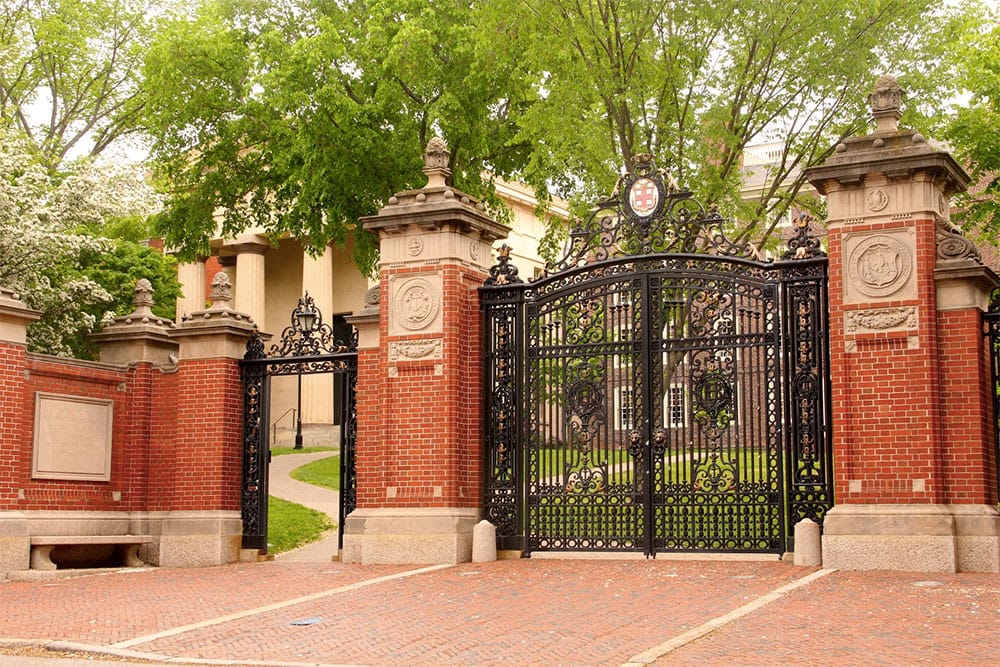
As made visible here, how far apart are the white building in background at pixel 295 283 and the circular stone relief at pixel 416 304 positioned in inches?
872

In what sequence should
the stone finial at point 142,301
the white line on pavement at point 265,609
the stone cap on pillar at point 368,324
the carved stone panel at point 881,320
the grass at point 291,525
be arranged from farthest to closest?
the grass at point 291,525, the stone finial at point 142,301, the stone cap on pillar at point 368,324, the carved stone panel at point 881,320, the white line on pavement at point 265,609

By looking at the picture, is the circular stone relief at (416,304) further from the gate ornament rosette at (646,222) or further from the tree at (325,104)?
the tree at (325,104)

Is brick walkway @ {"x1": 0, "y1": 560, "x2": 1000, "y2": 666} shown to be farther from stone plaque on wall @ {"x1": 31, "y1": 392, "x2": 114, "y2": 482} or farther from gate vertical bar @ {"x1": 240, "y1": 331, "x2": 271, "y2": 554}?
gate vertical bar @ {"x1": 240, "y1": 331, "x2": 271, "y2": 554}

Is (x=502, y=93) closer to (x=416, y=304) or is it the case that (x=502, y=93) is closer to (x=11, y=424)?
(x=416, y=304)

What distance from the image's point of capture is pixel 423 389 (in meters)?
14.4

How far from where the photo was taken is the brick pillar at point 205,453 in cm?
1584

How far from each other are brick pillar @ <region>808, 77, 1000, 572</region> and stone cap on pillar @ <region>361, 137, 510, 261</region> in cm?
402

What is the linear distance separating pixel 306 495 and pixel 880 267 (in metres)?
A: 16.4

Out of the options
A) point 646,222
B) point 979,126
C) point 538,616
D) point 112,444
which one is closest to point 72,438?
point 112,444

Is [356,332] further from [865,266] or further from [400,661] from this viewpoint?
[400,661]

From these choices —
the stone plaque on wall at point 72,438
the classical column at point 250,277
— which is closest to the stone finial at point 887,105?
the stone plaque on wall at point 72,438

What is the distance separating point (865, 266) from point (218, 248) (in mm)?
31168

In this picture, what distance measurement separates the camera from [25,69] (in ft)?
94.7

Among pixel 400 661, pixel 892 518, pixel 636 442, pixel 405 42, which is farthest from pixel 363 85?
pixel 400 661
